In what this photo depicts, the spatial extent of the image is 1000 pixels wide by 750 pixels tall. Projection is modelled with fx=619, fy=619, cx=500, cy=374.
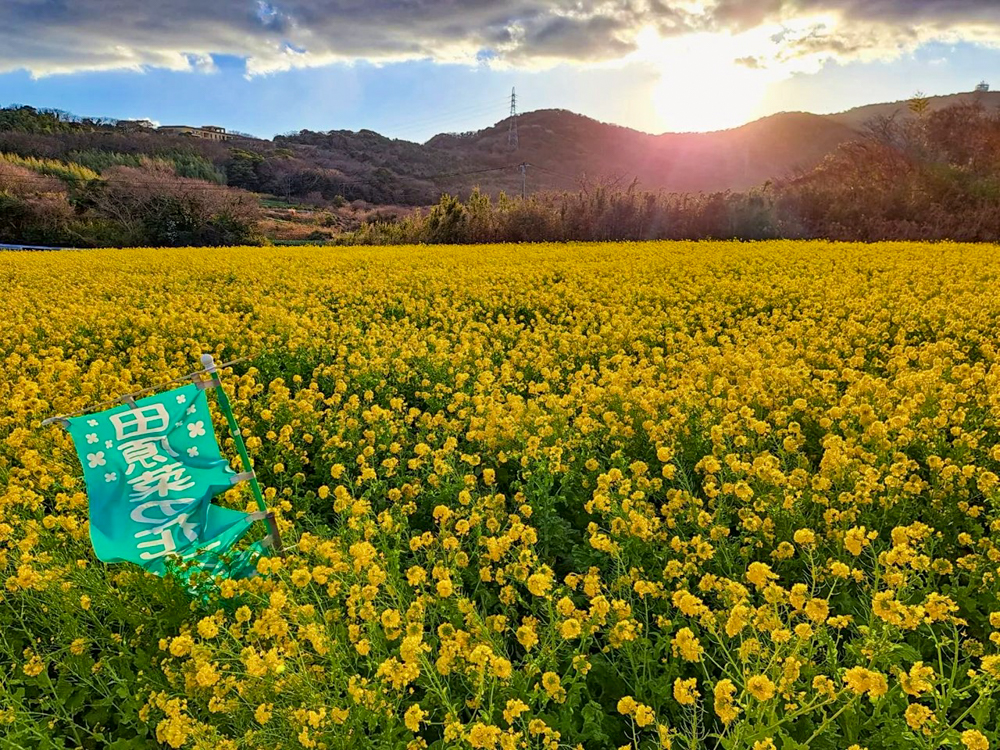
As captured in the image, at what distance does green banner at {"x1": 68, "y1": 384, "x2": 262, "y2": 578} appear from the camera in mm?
2777

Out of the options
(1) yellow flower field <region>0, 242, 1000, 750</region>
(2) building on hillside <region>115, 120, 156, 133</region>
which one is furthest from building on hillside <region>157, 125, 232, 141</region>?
(1) yellow flower field <region>0, 242, 1000, 750</region>

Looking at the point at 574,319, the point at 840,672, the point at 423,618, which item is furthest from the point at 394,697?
the point at 574,319

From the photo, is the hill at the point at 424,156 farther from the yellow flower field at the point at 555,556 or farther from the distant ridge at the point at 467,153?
the yellow flower field at the point at 555,556

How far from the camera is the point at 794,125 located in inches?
3716

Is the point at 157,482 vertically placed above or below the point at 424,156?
below

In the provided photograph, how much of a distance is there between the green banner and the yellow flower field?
1.20 feet

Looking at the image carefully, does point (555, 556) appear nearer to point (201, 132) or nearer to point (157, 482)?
point (157, 482)

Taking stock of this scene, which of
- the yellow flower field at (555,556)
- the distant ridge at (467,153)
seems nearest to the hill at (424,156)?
the distant ridge at (467,153)

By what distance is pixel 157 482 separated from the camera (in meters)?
2.90

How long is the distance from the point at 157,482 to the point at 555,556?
7.51 ft

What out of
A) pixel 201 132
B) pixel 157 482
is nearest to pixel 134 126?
pixel 201 132

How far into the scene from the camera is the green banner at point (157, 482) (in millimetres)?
2777

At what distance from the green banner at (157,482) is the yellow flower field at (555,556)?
37 centimetres

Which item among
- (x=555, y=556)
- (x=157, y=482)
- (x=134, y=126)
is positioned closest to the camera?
(x=157, y=482)
